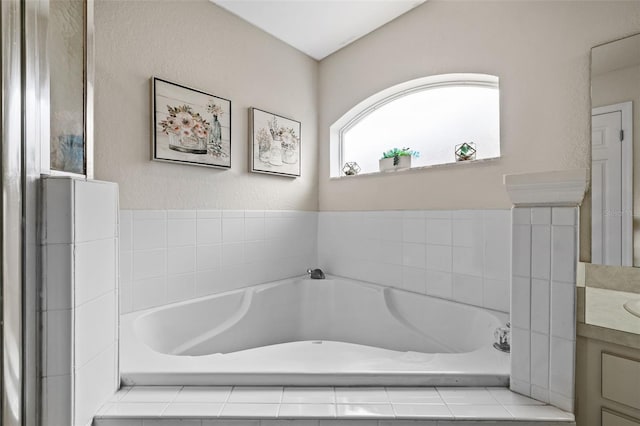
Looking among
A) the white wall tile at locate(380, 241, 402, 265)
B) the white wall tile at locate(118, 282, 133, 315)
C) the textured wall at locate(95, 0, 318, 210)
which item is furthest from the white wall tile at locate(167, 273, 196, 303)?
the white wall tile at locate(380, 241, 402, 265)

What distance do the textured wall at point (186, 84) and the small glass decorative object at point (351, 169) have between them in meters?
0.35

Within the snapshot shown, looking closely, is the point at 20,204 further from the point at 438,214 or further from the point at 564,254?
the point at 438,214

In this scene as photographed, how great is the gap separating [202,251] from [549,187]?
1.75 metres

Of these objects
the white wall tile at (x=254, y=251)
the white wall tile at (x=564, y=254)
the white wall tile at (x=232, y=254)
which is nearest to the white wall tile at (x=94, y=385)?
the white wall tile at (x=232, y=254)

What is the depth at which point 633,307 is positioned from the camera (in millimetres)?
911

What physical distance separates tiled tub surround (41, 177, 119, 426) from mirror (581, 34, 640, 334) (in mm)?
1735

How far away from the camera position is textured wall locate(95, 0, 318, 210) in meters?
1.51

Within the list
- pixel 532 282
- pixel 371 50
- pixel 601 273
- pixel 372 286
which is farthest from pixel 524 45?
pixel 372 286

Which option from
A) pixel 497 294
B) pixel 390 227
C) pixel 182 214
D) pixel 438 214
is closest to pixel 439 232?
pixel 438 214

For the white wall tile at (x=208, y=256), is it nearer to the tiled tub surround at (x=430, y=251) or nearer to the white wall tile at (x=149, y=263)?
the white wall tile at (x=149, y=263)

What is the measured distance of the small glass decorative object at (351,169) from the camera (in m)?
2.41

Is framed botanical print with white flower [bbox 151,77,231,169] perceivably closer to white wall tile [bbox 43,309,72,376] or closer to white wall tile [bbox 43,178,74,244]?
white wall tile [bbox 43,178,74,244]

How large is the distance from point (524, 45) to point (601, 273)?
1174 mm

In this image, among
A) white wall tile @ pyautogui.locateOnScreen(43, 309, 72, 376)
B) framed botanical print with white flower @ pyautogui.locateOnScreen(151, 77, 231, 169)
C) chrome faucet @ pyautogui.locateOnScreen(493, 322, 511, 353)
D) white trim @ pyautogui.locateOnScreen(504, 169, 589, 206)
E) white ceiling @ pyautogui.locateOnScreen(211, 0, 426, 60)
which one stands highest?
white ceiling @ pyautogui.locateOnScreen(211, 0, 426, 60)
